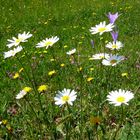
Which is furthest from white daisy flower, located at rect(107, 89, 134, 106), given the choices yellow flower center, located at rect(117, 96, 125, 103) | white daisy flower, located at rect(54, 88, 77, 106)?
white daisy flower, located at rect(54, 88, 77, 106)

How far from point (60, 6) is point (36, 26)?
1.90 metres

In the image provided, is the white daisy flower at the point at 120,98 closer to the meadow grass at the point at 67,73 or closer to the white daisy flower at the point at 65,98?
the meadow grass at the point at 67,73

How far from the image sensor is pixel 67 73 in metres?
4.22

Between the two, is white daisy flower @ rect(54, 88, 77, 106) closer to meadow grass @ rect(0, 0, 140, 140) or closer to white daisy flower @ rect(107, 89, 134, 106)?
meadow grass @ rect(0, 0, 140, 140)

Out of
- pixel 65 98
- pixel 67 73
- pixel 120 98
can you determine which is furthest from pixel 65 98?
pixel 67 73

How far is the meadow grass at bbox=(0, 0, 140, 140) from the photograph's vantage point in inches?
95.8

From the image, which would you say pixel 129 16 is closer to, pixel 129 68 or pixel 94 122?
pixel 129 68

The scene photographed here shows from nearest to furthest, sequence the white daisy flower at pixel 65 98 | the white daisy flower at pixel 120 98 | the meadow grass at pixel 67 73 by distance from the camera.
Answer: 1. the white daisy flower at pixel 120 98
2. the white daisy flower at pixel 65 98
3. the meadow grass at pixel 67 73

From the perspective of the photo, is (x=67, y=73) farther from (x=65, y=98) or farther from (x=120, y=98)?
(x=120, y=98)

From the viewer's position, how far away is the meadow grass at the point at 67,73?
95.8 inches

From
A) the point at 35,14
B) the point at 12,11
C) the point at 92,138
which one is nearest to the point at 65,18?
the point at 35,14

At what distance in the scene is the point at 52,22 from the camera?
8172 mm

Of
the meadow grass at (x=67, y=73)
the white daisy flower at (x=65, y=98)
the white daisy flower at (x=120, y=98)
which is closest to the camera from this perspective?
the white daisy flower at (x=120, y=98)

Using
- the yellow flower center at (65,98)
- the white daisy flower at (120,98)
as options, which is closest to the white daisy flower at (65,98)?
the yellow flower center at (65,98)
